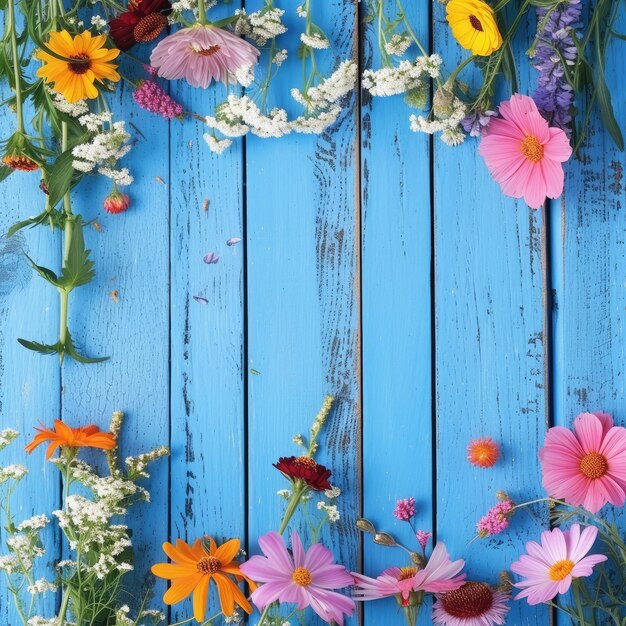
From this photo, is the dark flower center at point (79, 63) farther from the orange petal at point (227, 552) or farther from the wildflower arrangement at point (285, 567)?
the orange petal at point (227, 552)

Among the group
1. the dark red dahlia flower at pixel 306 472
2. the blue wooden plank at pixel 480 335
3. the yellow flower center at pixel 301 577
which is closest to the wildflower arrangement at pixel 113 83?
the blue wooden plank at pixel 480 335

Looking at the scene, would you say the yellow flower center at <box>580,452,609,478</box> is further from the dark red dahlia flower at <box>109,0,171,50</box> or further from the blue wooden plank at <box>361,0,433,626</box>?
the dark red dahlia flower at <box>109,0,171,50</box>

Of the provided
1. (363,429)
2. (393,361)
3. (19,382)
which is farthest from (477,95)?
(19,382)

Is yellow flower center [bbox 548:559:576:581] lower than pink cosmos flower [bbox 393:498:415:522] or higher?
lower

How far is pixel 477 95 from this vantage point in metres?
1.23

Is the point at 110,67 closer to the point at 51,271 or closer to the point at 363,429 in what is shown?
the point at 51,271

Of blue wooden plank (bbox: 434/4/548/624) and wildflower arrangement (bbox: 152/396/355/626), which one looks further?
blue wooden plank (bbox: 434/4/548/624)

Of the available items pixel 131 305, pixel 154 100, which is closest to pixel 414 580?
pixel 131 305

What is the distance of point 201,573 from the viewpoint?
1177mm

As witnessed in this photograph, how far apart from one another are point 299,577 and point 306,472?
14 centimetres

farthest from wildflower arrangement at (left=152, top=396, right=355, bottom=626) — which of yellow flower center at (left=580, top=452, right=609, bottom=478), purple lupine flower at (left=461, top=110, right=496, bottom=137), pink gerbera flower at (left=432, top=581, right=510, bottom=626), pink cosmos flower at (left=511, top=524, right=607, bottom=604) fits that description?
purple lupine flower at (left=461, top=110, right=496, bottom=137)

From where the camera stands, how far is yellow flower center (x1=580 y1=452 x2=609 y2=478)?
1.15 meters

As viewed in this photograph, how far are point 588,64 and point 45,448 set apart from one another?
1.00 meters

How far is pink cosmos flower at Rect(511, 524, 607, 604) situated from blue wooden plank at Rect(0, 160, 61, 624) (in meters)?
0.75
